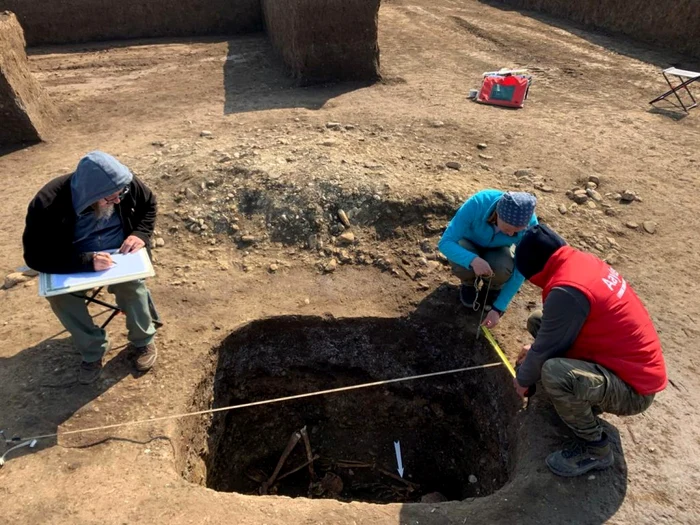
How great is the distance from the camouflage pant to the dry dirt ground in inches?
15.6

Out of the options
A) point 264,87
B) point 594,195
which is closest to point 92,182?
point 594,195

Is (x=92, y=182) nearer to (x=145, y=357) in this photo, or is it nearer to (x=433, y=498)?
(x=145, y=357)

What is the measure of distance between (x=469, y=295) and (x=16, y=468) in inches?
144

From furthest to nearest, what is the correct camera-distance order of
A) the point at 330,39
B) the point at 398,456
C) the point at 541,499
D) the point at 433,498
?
1. the point at 330,39
2. the point at 398,456
3. the point at 433,498
4. the point at 541,499

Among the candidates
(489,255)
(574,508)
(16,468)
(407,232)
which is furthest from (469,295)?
(16,468)

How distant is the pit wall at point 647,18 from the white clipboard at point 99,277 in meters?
11.2

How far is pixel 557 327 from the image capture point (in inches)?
117

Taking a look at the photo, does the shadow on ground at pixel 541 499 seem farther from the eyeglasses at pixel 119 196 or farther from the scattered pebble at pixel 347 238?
the eyeglasses at pixel 119 196

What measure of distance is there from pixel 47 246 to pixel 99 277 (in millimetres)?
368

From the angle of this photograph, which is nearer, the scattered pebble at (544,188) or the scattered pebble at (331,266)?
the scattered pebble at (331,266)

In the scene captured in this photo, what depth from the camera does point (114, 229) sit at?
371 centimetres

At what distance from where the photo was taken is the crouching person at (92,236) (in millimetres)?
A: 3217

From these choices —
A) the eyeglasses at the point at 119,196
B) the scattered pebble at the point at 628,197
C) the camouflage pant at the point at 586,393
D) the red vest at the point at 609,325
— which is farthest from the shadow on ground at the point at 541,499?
the scattered pebble at the point at 628,197

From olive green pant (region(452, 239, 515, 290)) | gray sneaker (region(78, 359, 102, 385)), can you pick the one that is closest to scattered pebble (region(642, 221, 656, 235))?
olive green pant (region(452, 239, 515, 290))
